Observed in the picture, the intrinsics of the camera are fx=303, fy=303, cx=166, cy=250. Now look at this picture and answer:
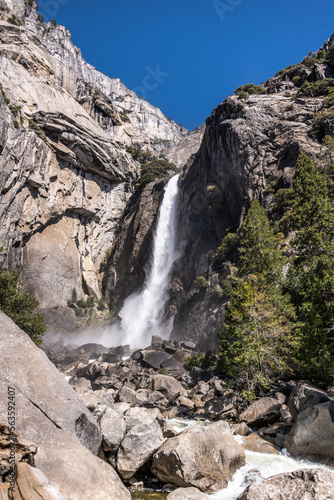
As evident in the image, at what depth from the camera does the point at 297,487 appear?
18.0ft

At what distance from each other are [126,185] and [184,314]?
35.2m

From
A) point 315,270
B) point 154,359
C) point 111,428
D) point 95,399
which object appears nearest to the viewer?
point 111,428

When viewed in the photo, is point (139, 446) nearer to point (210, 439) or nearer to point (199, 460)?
point (199, 460)

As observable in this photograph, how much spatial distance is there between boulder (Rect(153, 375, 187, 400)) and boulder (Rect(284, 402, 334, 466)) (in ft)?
35.2

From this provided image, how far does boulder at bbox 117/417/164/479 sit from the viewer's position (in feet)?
27.9

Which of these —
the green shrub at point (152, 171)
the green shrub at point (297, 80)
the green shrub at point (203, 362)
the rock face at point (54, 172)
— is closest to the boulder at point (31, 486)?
the green shrub at point (203, 362)

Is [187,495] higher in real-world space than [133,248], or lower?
lower

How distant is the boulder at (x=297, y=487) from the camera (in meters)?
5.21

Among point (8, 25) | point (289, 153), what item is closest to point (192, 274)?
point (289, 153)

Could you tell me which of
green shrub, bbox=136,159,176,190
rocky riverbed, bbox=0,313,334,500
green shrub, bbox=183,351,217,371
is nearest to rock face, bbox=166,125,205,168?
green shrub, bbox=136,159,176,190

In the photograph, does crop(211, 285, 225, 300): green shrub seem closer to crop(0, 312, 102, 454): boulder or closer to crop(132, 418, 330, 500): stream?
crop(132, 418, 330, 500): stream

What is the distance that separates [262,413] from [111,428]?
710 centimetres

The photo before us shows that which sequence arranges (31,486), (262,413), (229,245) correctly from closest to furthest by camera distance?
(31,486) → (262,413) → (229,245)

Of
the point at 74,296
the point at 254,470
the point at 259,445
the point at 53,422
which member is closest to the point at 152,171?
the point at 74,296
